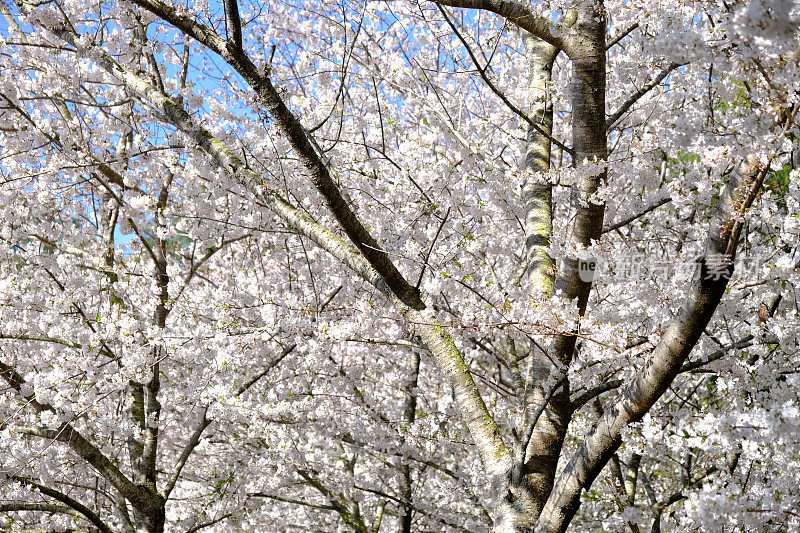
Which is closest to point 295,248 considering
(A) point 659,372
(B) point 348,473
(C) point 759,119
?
(B) point 348,473

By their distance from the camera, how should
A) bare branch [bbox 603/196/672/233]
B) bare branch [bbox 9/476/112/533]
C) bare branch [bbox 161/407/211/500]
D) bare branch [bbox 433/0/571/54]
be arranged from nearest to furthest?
bare branch [bbox 433/0/571/54], bare branch [bbox 603/196/672/233], bare branch [bbox 9/476/112/533], bare branch [bbox 161/407/211/500]

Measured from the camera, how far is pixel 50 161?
5.71 meters

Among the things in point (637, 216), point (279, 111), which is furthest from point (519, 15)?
point (637, 216)

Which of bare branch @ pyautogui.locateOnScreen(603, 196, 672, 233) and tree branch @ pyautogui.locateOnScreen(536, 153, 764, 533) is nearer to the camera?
tree branch @ pyautogui.locateOnScreen(536, 153, 764, 533)

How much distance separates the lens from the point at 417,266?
464 cm

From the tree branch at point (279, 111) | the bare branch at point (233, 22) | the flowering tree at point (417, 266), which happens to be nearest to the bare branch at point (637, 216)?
the flowering tree at point (417, 266)

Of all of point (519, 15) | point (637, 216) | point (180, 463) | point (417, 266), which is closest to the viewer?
point (519, 15)

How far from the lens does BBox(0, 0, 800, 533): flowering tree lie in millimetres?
2877

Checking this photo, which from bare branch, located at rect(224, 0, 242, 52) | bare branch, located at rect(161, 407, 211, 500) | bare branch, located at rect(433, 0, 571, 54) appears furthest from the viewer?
bare branch, located at rect(161, 407, 211, 500)

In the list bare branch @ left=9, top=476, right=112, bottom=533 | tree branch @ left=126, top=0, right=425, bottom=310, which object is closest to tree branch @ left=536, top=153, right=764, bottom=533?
tree branch @ left=126, top=0, right=425, bottom=310

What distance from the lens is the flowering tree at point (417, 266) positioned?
2877 mm

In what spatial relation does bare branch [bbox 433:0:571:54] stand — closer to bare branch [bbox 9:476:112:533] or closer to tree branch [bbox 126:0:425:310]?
tree branch [bbox 126:0:425:310]

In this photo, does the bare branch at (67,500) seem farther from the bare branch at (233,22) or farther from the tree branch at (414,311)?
the bare branch at (233,22)

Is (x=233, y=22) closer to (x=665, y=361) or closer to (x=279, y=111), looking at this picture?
(x=279, y=111)
